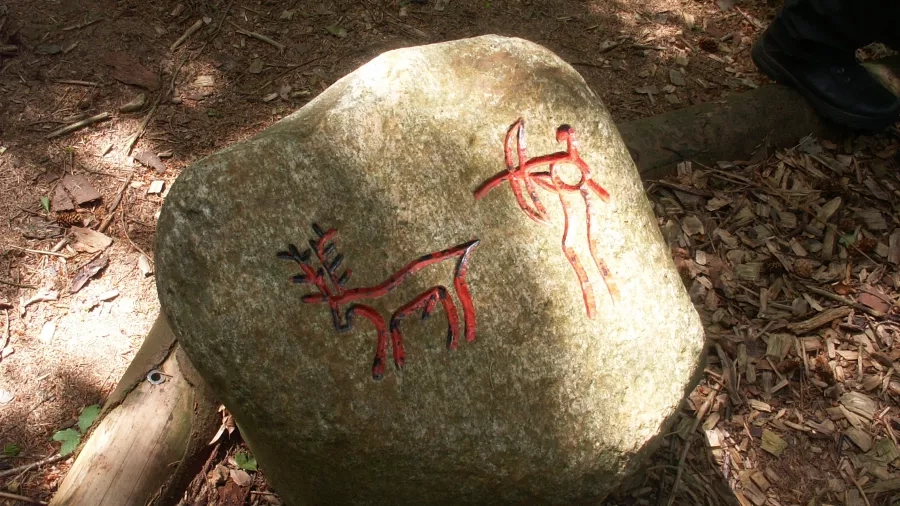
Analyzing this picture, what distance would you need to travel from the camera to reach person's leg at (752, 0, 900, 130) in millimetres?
3537

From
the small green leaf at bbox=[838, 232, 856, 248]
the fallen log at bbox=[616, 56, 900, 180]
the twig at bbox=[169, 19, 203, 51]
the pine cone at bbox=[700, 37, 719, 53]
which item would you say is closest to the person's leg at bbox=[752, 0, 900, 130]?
the fallen log at bbox=[616, 56, 900, 180]

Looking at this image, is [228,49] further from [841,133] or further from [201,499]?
[841,133]

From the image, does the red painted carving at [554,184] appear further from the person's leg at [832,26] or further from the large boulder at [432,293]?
the person's leg at [832,26]

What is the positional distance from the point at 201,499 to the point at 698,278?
7.88 feet

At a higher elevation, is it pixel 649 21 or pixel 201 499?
pixel 649 21

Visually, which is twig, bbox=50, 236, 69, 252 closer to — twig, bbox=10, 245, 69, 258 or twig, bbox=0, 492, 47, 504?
twig, bbox=10, 245, 69, 258

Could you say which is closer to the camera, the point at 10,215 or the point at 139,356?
the point at 139,356

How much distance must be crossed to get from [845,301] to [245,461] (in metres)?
2.77

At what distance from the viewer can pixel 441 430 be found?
193 cm

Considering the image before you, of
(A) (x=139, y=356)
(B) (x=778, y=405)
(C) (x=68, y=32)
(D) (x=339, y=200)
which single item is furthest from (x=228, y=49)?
(B) (x=778, y=405)

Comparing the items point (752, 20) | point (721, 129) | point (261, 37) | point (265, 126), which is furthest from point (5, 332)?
point (752, 20)

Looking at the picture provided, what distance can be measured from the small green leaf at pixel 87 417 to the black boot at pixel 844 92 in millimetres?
3898

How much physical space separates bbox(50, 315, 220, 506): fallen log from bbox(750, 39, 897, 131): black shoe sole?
3.47 m

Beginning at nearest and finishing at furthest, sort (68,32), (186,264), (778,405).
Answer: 1. (186,264)
2. (778,405)
3. (68,32)
